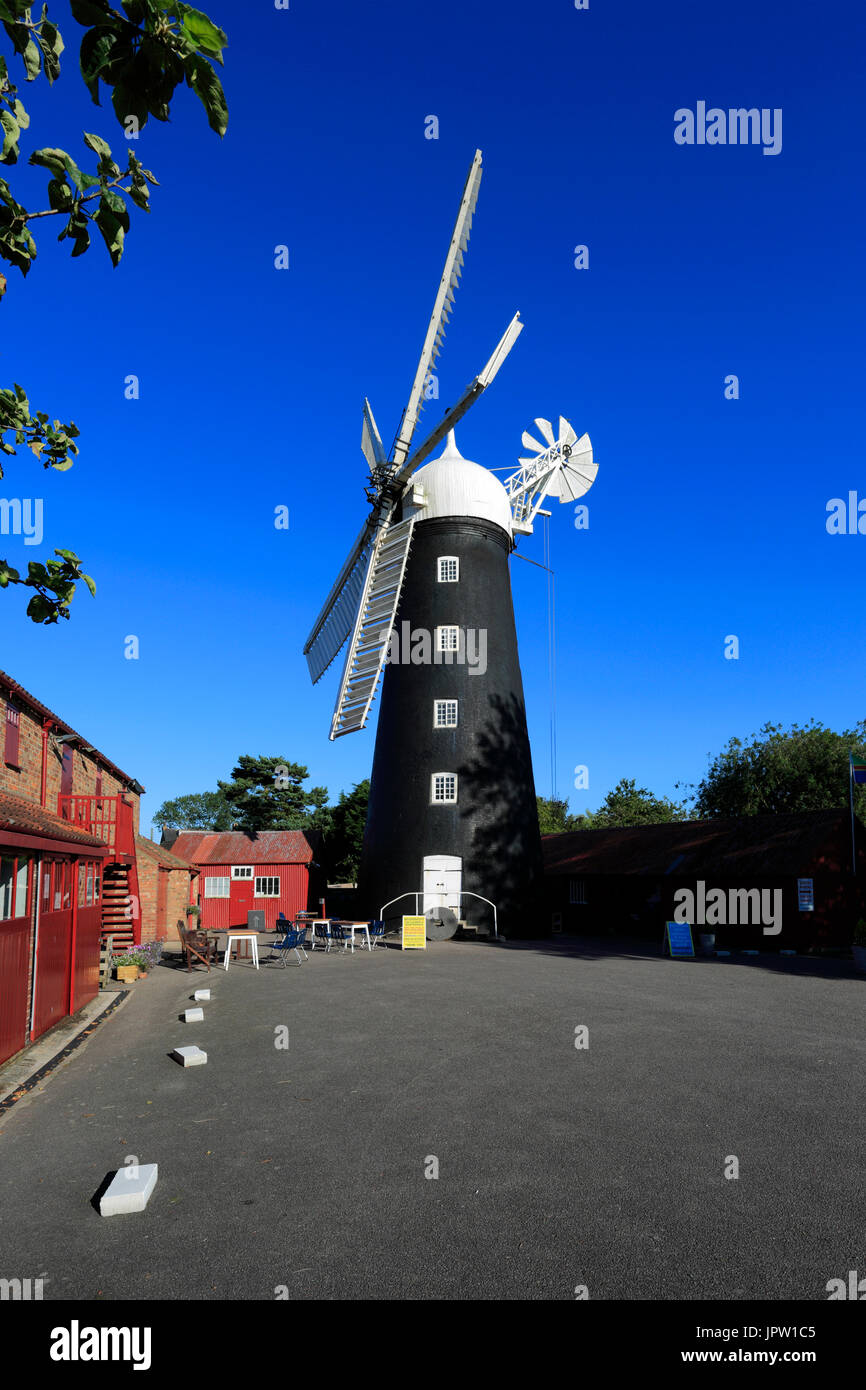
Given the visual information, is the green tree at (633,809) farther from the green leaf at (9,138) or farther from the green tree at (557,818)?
the green leaf at (9,138)

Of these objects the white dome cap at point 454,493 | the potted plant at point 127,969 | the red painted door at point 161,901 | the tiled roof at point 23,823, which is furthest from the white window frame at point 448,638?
the tiled roof at point 23,823

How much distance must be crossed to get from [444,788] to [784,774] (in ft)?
107

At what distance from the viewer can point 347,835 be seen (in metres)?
42.8

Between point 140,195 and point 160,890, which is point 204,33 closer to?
point 140,195

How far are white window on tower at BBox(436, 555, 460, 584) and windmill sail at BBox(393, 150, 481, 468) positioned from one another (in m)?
4.06

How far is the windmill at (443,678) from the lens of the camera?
1023 inches

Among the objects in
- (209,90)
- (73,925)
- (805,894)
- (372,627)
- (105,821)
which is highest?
(372,627)

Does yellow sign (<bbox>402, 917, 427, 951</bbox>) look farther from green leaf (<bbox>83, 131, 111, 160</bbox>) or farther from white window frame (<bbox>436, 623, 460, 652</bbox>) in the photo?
green leaf (<bbox>83, 131, 111, 160</bbox>)

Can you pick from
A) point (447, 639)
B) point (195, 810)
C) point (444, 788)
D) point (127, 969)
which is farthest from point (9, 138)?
point (195, 810)

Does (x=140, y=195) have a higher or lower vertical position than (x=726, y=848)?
higher

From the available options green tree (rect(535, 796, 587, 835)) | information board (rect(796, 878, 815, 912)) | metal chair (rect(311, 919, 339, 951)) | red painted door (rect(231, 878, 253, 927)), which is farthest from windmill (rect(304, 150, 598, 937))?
green tree (rect(535, 796, 587, 835))

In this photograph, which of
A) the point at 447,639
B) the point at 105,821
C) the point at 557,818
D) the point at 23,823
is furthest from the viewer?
the point at 557,818
